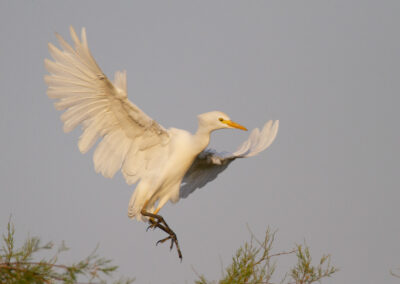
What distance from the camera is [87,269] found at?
15.0ft

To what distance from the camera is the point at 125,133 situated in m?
7.61

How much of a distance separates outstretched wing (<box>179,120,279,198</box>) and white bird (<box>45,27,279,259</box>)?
3cm

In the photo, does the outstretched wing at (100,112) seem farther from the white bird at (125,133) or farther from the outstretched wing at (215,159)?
the outstretched wing at (215,159)

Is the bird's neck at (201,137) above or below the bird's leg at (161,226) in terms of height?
above

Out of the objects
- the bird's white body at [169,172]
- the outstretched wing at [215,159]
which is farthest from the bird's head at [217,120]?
the outstretched wing at [215,159]

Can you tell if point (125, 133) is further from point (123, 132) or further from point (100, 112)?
point (100, 112)

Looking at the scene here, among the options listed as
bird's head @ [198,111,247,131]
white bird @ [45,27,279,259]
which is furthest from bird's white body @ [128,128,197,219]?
bird's head @ [198,111,247,131]

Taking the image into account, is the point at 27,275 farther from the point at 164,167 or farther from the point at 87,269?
the point at 164,167

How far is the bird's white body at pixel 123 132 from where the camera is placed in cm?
706

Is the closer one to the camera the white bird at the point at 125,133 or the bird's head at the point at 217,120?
the white bird at the point at 125,133

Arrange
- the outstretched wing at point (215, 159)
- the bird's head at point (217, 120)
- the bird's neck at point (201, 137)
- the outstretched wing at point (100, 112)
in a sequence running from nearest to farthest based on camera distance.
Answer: the outstretched wing at point (100, 112) → the bird's head at point (217, 120) → the bird's neck at point (201, 137) → the outstretched wing at point (215, 159)

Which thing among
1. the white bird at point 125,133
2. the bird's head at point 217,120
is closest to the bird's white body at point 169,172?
the white bird at point 125,133

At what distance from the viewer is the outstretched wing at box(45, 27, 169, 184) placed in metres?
7.01

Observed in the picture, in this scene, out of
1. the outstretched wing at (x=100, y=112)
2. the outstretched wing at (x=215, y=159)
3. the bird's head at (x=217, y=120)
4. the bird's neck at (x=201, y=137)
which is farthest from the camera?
the outstretched wing at (x=215, y=159)
